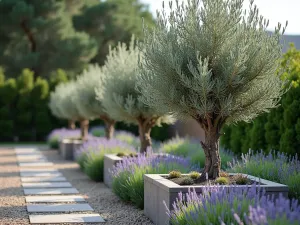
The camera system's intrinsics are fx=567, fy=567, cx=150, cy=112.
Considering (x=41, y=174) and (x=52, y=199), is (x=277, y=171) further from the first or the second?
(x=41, y=174)

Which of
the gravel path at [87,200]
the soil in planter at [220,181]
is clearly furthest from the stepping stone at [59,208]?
the soil in planter at [220,181]

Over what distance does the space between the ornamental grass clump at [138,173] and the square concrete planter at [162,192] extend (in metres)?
0.65

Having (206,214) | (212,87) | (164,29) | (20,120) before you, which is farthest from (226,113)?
(20,120)

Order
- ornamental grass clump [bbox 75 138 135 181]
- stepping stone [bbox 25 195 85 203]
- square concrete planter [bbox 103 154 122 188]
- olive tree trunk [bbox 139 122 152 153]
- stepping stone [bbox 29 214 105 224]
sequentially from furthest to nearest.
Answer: ornamental grass clump [bbox 75 138 135 181]
olive tree trunk [bbox 139 122 152 153]
square concrete planter [bbox 103 154 122 188]
stepping stone [bbox 25 195 85 203]
stepping stone [bbox 29 214 105 224]

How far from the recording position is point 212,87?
7297 millimetres

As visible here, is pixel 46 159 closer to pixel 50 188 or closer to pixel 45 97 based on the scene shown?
pixel 50 188

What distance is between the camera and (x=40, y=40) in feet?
119

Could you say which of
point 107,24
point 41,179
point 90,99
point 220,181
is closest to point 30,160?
point 90,99

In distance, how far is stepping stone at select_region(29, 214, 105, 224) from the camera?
763 cm

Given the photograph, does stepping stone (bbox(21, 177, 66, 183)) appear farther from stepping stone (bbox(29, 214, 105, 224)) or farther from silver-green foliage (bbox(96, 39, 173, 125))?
stepping stone (bbox(29, 214, 105, 224))

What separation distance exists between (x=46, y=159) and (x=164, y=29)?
12.6 metres

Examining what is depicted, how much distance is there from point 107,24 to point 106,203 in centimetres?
2899

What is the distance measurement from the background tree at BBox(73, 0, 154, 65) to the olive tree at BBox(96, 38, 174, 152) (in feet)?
79.2

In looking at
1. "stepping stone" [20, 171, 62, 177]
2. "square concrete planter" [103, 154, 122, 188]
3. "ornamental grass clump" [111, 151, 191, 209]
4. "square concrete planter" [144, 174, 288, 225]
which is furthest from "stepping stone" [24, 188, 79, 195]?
"square concrete planter" [144, 174, 288, 225]
